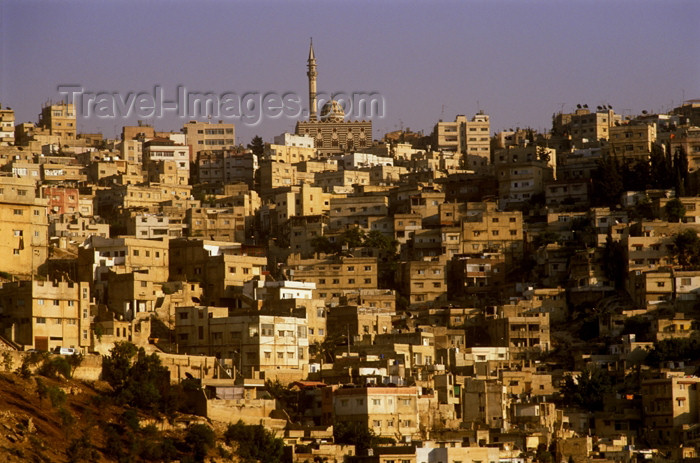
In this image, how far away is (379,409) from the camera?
187 feet

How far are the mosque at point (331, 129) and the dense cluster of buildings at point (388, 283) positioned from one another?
45.1 ft

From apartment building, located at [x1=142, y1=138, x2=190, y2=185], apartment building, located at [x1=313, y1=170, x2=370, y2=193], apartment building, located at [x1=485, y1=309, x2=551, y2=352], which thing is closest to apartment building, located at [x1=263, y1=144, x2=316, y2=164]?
apartment building, located at [x1=142, y1=138, x2=190, y2=185]

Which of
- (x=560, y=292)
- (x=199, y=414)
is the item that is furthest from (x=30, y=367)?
(x=560, y=292)

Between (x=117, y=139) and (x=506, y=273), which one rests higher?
(x=117, y=139)

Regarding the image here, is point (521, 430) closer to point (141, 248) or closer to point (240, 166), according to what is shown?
point (141, 248)

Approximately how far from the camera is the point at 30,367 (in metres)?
53.6

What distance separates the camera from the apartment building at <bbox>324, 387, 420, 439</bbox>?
56750 millimetres

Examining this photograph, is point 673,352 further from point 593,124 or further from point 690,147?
point 593,124

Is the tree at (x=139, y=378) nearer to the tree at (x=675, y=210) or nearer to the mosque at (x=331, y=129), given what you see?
the tree at (x=675, y=210)

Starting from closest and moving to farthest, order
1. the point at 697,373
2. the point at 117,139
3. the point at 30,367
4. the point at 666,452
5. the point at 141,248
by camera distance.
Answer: the point at 30,367 < the point at 666,452 < the point at 697,373 < the point at 141,248 < the point at 117,139

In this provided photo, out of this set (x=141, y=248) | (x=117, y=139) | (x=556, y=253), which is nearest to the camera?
(x=141, y=248)

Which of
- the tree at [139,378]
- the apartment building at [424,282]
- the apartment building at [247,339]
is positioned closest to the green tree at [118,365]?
the tree at [139,378]

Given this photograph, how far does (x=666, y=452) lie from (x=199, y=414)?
1501 cm

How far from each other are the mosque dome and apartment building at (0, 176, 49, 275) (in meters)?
55.0
